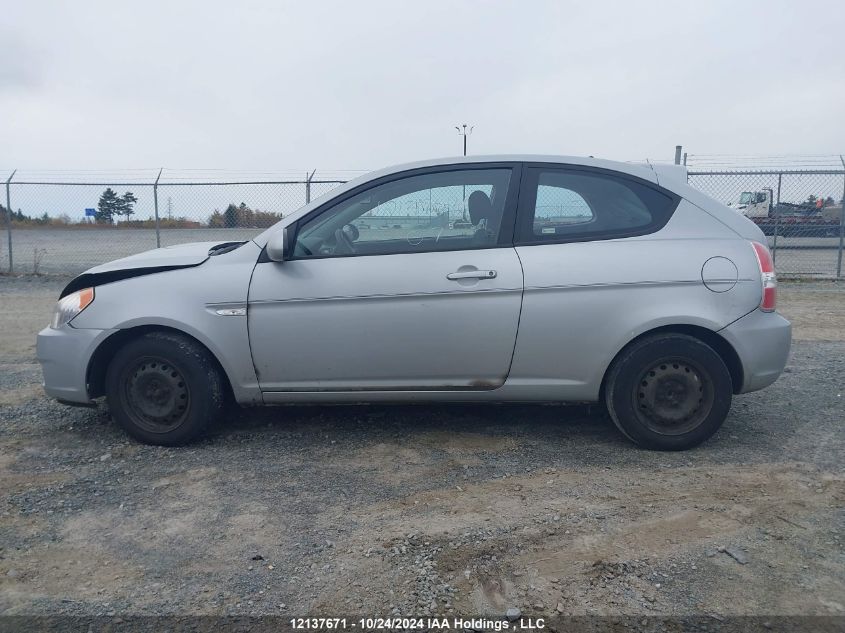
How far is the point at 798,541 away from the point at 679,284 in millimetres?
1492

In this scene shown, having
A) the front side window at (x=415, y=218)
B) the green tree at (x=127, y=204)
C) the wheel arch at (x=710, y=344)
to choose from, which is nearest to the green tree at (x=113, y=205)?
the green tree at (x=127, y=204)

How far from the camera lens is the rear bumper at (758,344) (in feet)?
13.1

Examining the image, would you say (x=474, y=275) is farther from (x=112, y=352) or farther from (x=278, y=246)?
(x=112, y=352)

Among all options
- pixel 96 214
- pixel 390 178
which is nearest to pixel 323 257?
pixel 390 178

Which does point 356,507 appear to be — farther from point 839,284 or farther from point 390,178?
point 839,284

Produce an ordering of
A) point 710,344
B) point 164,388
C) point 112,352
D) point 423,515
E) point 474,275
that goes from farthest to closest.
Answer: point 112,352 < point 164,388 < point 710,344 < point 474,275 < point 423,515

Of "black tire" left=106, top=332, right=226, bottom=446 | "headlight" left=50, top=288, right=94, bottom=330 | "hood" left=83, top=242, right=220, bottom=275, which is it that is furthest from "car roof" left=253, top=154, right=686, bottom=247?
"headlight" left=50, top=288, right=94, bottom=330

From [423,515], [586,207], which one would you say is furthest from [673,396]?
[423,515]

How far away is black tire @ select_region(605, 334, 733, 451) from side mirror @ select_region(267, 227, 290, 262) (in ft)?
6.62

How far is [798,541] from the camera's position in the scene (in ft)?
10.0

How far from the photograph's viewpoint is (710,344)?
4105 millimetres

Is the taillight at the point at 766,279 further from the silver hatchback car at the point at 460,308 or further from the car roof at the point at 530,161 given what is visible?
the car roof at the point at 530,161

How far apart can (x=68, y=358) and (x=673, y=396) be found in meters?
3.59

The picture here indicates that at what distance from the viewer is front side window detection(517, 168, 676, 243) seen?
4.12m
